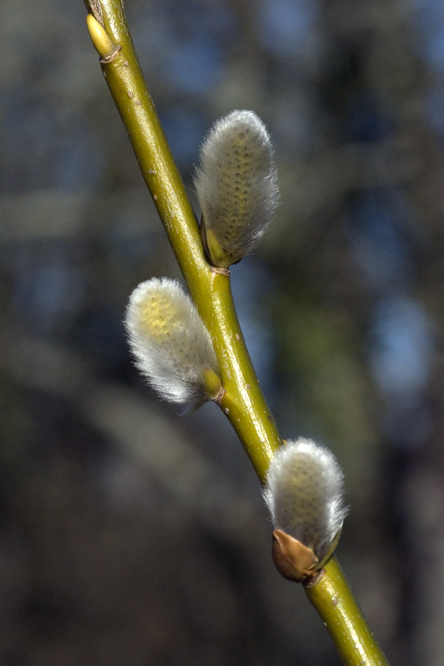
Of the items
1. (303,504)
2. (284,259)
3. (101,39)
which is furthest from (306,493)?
(284,259)

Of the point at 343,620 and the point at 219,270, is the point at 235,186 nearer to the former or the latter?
the point at 219,270

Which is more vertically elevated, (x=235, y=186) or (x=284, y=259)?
(x=235, y=186)

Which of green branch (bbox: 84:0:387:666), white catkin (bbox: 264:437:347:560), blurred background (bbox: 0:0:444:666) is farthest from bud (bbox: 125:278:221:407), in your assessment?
blurred background (bbox: 0:0:444:666)

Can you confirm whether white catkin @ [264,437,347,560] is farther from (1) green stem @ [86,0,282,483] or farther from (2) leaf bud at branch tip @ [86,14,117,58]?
(2) leaf bud at branch tip @ [86,14,117,58]

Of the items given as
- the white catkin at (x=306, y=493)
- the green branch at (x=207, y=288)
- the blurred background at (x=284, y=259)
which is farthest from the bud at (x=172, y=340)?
the blurred background at (x=284, y=259)

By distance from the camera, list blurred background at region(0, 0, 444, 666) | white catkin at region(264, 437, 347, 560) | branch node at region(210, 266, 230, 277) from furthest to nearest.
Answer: blurred background at region(0, 0, 444, 666), branch node at region(210, 266, 230, 277), white catkin at region(264, 437, 347, 560)
